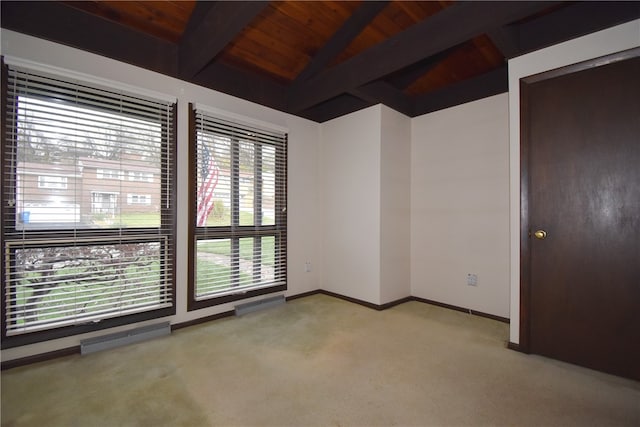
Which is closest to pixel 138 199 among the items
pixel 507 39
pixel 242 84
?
pixel 242 84

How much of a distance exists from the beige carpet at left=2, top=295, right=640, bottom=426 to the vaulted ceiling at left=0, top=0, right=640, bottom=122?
237 cm

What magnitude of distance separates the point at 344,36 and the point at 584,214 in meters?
2.56

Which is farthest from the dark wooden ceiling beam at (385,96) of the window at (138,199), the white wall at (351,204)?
the window at (138,199)

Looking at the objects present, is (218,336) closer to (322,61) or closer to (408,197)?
(408,197)

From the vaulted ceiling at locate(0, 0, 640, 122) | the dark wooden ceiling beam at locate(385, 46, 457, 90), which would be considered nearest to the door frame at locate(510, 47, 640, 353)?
the vaulted ceiling at locate(0, 0, 640, 122)

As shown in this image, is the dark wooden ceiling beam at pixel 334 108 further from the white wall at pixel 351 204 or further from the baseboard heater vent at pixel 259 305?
the baseboard heater vent at pixel 259 305

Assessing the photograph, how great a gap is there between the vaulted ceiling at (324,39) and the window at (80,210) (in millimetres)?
464

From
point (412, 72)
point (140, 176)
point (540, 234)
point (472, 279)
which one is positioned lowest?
point (472, 279)

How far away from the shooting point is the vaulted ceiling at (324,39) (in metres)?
2.04

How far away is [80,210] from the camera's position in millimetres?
2246

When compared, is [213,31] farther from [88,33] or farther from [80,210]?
[80,210]

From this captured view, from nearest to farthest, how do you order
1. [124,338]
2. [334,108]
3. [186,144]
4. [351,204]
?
A: 1. [124,338]
2. [186,144]
3. [351,204]
4. [334,108]

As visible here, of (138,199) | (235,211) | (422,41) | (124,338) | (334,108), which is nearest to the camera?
(422,41)

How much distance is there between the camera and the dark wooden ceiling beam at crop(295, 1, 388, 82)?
2512 mm
